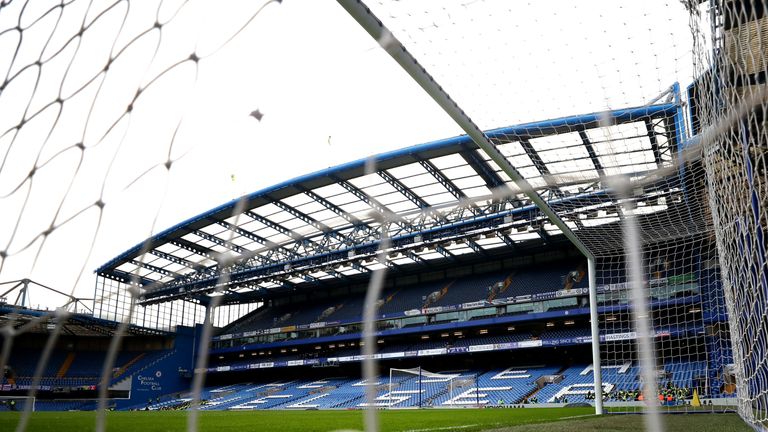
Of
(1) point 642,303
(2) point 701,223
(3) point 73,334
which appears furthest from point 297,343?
(1) point 642,303

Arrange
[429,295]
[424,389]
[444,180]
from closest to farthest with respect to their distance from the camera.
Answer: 1. [444,180]
2. [424,389]
3. [429,295]

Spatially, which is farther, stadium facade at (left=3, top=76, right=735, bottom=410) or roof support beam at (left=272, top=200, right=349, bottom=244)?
roof support beam at (left=272, top=200, right=349, bottom=244)

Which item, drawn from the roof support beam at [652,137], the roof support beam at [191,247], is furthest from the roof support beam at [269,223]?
the roof support beam at [652,137]

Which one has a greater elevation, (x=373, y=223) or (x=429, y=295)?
(x=373, y=223)

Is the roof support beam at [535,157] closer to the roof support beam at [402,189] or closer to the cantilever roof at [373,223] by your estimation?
the cantilever roof at [373,223]

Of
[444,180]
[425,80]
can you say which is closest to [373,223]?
[444,180]

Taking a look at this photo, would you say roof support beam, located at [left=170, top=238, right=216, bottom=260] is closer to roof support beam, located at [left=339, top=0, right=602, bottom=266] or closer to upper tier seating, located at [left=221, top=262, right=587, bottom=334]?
upper tier seating, located at [left=221, top=262, right=587, bottom=334]

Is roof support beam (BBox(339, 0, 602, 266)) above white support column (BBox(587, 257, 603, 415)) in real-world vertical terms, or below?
above

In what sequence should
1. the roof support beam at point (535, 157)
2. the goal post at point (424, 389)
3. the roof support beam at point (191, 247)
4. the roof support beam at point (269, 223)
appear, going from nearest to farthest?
the roof support beam at point (535, 157), the goal post at point (424, 389), the roof support beam at point (269, 223), the roof support beam at point (191, 247)

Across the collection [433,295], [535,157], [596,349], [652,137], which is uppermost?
[433,295]

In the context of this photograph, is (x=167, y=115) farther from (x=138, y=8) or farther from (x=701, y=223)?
(x=701, y=223)

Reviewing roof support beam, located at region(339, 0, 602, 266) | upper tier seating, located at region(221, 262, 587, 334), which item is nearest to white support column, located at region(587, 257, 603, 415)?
roof support beam, located at region(339, 0, 602, 266)

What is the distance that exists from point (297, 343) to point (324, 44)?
2818 cm

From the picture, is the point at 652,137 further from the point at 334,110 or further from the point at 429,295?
the point at 429,295
